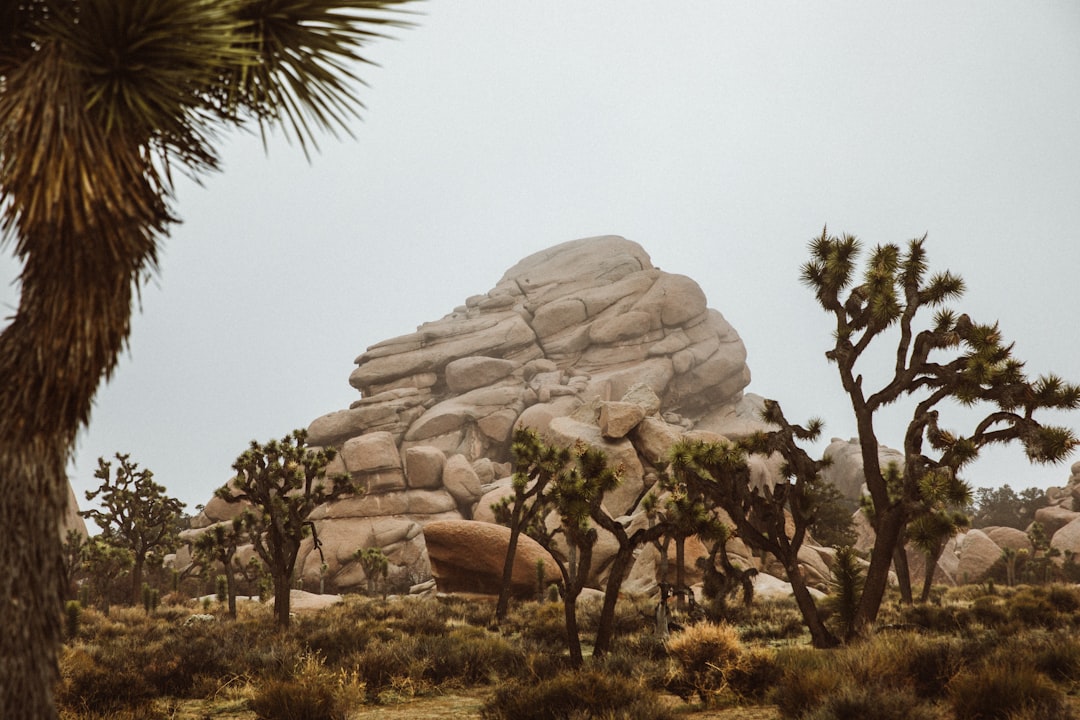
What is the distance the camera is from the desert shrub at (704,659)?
33.9 feet

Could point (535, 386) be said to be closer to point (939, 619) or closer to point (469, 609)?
point (469, 609)

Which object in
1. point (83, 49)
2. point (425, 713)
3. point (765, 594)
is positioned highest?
point (83, 49)

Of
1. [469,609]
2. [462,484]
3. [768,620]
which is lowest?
[469,609]

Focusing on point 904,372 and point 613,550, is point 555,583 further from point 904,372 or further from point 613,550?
point 904,372

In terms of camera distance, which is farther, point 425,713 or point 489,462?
point 489,462

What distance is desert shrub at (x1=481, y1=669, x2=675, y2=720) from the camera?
8.40 meters

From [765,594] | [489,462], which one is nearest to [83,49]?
[765,594]

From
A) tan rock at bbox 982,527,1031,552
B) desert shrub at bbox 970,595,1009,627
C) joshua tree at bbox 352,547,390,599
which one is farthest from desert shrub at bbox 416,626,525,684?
tan rock at bbox 982,527,1031,552

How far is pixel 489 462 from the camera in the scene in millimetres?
62688

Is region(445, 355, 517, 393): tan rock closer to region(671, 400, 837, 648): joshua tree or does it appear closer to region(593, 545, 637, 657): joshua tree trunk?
region(671, 400, 837, 648): joshua tree

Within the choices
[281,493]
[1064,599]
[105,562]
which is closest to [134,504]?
[105,562]

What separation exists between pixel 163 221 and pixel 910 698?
9.12 m

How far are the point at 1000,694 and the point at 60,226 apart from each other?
10460 millimetres

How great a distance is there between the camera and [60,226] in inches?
164
